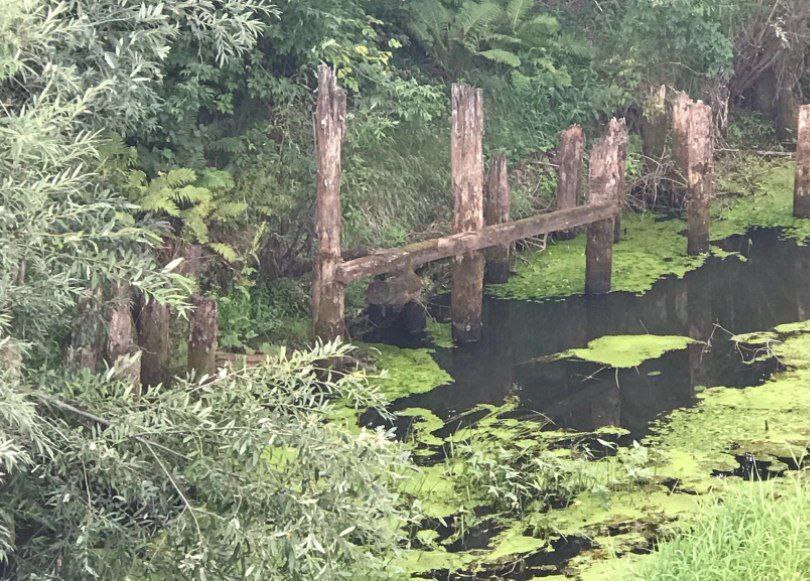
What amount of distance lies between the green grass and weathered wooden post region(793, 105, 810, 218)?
8.41 m

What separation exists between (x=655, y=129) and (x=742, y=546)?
9.26 meters

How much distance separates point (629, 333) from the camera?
444 inches

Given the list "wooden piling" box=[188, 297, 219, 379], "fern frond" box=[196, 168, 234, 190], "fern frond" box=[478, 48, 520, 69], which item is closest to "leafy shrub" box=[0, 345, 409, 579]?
"wooden piling" box=[188, 297, 219, 379]

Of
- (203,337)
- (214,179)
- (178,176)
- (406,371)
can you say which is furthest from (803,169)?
(203,337)

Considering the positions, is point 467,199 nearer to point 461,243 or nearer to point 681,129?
point 461,243

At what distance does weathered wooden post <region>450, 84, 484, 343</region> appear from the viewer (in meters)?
10.7

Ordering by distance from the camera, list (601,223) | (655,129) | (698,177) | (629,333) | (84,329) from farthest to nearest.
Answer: (655,129) → (698,177) → (601,223) → (629,333) → (84,329)

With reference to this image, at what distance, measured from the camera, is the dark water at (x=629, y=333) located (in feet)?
31.6

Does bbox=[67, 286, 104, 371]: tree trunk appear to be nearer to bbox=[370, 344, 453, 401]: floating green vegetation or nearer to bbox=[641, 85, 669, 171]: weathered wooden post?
bbox=[370, 344, 453, 401]: floating green vegetation

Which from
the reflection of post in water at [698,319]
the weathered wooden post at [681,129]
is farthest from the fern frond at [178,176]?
the weathered wooden post at [681,129]

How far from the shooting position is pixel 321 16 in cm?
1080

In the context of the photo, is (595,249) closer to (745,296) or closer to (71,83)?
(745,296)

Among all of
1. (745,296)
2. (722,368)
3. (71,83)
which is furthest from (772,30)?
(71,83)

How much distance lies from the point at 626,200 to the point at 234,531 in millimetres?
10236
